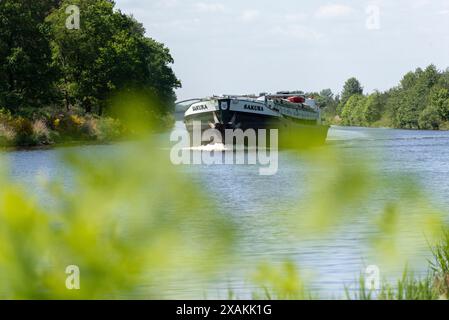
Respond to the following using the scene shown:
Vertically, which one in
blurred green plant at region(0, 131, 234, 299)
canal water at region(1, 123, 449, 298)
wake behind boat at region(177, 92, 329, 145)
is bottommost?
canal water at region(1, 123, 449, 298)

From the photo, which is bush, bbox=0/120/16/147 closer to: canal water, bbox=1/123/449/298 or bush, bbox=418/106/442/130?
canal water, bbox=1/123/449/298

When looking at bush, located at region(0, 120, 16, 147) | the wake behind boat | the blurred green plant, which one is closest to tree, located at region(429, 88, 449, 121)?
the wake behind boat

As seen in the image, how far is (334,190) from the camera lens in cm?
303

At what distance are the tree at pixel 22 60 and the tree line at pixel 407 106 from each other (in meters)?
90.3

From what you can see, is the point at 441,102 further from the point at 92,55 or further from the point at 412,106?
the point at 92,55

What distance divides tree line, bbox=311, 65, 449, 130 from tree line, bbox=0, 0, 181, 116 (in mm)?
74526

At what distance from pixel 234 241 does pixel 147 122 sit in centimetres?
52

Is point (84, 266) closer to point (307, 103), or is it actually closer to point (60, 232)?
point (60, 232)

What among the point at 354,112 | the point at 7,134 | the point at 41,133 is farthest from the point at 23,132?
the point at 354,112

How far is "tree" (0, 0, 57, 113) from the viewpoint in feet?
209

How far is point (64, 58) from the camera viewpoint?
79.8 meters

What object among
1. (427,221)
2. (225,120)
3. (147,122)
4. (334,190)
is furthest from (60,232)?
(225,120)

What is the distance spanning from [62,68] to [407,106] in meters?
106
